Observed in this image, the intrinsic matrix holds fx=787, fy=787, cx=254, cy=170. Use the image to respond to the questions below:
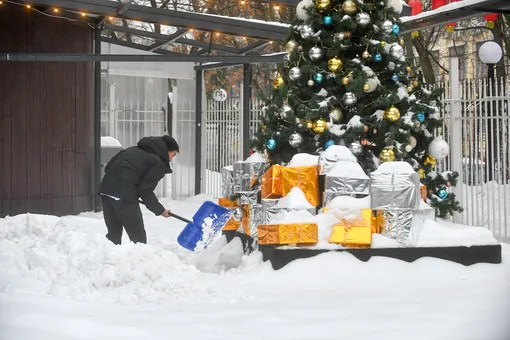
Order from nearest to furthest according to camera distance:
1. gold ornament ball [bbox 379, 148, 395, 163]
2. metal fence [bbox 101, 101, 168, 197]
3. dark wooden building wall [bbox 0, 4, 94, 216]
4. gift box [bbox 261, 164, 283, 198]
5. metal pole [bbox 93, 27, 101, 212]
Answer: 1. gift box [bbox 261, 164, 283, 198]
2. gold ornament ball [bbox 379, 148, 395, 163]
3. dark wooden building wall [bbox 0, 4, 94, 216]
4. metal pole [bbox 93, 27, 101, 212]
5. metal fence [bbox 101, 101, 168, 197]

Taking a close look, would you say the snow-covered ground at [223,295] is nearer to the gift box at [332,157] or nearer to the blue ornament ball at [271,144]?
the gift box at [332,157]

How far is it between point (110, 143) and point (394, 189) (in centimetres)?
959

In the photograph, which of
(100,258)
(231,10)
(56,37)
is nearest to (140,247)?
(100,258)

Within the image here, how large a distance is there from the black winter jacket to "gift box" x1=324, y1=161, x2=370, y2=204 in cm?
192

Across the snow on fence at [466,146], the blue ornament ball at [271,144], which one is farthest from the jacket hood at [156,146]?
the snow on fence at [466,146]

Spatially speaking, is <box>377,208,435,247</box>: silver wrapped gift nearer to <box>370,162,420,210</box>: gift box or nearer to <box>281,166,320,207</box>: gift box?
<box>370,162,420,210</box>: gift box

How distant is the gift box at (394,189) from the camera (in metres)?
7.56

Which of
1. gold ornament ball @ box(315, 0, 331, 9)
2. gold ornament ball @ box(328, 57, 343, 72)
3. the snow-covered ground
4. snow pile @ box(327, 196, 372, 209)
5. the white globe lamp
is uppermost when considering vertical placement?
the white globe lamp

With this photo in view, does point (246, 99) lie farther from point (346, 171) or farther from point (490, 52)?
point (346, 171)

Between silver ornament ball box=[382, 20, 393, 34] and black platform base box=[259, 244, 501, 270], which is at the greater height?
silver ornament ball box=[382, 20, 393, 34]

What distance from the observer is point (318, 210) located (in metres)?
8.29

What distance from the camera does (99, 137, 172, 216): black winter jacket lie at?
8500mm

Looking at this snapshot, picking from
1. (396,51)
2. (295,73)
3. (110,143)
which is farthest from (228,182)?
(110,143)

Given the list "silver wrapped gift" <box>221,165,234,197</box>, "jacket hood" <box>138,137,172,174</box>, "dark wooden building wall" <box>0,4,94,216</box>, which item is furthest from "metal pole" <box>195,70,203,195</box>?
"jacket hood" <box>138,137,172,174</box>
